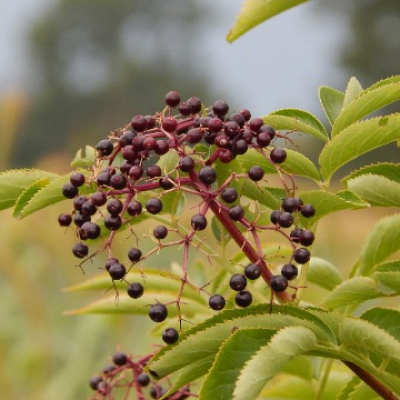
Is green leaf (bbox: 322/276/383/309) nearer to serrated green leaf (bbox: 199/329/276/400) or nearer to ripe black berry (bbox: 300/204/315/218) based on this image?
ripe black berry (bbox: 300/204/315/218)

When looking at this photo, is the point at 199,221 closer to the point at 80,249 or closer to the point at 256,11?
the point at 80,249

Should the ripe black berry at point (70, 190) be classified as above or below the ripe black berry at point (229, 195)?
below

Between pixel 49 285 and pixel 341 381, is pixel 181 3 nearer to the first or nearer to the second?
pixel 49 285

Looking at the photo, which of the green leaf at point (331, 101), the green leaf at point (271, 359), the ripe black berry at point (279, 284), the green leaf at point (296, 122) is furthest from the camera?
the green leaf at point (331, 101)

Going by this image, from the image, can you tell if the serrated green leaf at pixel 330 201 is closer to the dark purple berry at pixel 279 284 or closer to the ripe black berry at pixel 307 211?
the ripe black berry at pixel 307 211

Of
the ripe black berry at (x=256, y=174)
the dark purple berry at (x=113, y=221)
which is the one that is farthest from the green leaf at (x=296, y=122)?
the dark purple berry at (x=113, y=221)

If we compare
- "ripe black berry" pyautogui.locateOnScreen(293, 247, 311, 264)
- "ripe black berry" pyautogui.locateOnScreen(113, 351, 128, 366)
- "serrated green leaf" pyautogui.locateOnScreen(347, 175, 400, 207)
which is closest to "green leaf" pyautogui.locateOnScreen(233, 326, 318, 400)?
"ripe black berry" pyautogui.locateOnScreen(293, 247, 311, 264)

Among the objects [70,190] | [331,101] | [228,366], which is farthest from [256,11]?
[228,366]

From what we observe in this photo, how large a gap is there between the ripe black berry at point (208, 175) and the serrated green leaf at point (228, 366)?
18cm

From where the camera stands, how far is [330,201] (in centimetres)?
110

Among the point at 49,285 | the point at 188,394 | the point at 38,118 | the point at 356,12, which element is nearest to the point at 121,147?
the point at 188,394

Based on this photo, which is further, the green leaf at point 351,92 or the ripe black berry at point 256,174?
the green leaf at point 351,92

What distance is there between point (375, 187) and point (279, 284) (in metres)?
0.21

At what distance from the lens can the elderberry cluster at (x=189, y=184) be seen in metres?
1.04
